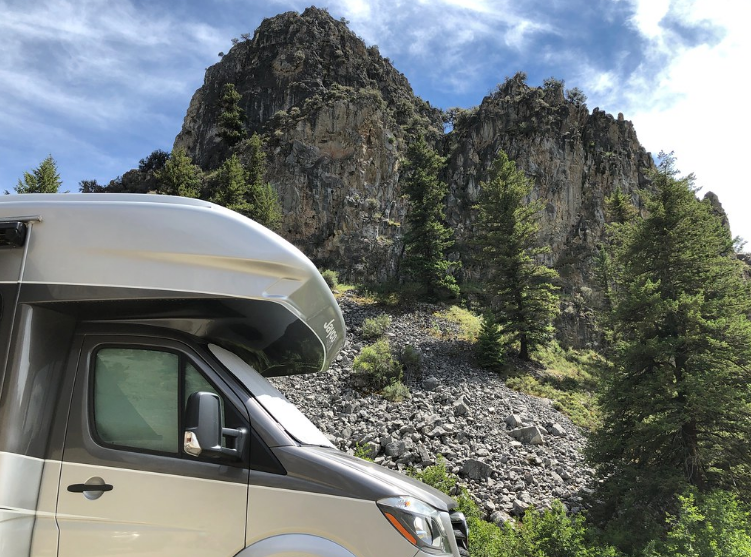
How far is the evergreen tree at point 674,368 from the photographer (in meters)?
8.76

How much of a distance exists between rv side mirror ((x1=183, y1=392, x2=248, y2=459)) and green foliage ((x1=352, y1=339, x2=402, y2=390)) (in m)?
13.3

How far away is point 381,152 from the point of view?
4503 cm

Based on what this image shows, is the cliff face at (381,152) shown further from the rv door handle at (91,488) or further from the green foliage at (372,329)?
the rv door handle at (91,488)

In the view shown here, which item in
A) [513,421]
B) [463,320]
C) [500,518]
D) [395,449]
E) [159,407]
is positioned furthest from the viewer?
[463,320]

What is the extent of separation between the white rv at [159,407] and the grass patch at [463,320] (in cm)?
1973

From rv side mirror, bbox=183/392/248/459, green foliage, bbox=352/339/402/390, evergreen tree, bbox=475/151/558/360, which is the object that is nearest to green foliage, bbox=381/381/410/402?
green foliage, bbox=352/339/402/390

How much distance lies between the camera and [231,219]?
9.75 ft

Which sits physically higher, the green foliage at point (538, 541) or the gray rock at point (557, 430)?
the gray rock at point (557, 430)

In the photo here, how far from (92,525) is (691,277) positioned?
1248 cm

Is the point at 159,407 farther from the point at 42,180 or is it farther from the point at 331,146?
the point at 331,146

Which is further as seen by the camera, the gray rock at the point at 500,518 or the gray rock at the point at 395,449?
the gray rock at the point at 395,449

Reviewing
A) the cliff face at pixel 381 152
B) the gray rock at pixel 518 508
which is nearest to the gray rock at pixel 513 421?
the gray rock at pixel 518 508

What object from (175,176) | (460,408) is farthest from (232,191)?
(460,408)

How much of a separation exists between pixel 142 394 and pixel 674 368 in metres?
11.3
